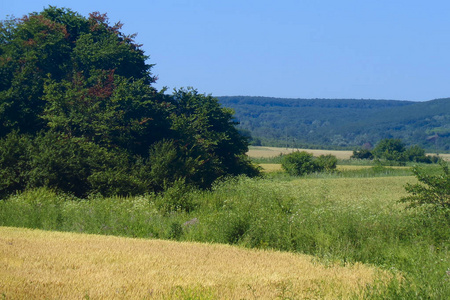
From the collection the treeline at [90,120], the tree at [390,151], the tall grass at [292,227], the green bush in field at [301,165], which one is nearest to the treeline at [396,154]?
the tree at [390,151]

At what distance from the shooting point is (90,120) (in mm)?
33562

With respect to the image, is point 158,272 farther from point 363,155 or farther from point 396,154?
point 363,155

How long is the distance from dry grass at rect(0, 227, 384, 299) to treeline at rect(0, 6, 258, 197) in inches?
657

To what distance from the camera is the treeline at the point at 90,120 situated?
1081 inches

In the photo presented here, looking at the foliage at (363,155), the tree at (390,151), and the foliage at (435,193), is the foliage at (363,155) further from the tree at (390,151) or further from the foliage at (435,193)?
the foliage at (435,193)

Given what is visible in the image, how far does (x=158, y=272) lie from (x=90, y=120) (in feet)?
88.6

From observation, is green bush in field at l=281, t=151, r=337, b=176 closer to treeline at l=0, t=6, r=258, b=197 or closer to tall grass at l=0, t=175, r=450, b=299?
treeline at l=0, t=6, r=258, b=197

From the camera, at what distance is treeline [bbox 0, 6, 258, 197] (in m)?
27.5

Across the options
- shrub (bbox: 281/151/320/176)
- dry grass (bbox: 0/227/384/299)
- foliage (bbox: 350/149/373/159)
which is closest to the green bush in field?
shrub (bbox: 281/151/320/176)

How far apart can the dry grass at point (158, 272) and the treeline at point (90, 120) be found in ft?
54.8

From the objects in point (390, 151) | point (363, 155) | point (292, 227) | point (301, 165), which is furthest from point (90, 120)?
point (390, 151)

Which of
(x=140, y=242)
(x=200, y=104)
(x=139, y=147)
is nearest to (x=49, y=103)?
(x=139, y=147)

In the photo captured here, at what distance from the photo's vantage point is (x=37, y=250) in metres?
9.37

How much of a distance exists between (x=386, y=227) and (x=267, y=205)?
14.9 ft
